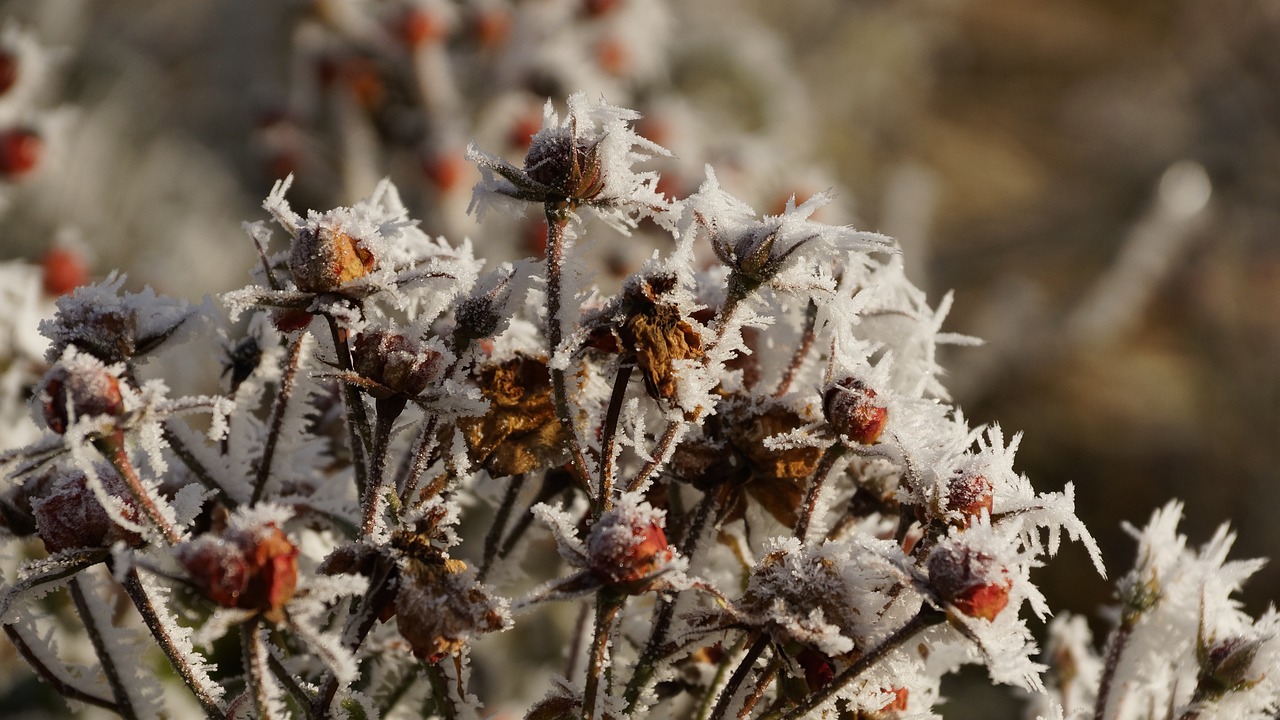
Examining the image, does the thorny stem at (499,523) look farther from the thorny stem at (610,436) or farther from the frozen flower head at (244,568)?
the frozen flower head at (244,568)

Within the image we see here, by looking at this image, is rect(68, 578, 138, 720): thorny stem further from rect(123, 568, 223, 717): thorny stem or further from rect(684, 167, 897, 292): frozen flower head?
rect(684, 167, 897, 292): frozen flower head

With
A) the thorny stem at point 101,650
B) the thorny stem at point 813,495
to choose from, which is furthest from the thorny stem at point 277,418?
the thorny stem at point 813,495

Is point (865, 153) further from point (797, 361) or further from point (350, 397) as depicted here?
point (350, 397)

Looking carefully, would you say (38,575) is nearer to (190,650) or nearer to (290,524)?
(190,650)

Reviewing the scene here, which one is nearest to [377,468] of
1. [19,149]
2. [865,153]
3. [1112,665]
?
[1112,665]

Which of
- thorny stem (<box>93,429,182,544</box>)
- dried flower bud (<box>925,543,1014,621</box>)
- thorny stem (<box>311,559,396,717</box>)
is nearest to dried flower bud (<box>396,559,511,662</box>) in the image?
thorny stem (<box>311,559,396,717</box>)

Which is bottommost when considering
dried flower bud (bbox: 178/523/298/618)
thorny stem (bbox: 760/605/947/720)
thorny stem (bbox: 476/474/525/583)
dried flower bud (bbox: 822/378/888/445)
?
thorny stem (bbox: 760/605/947/720)
